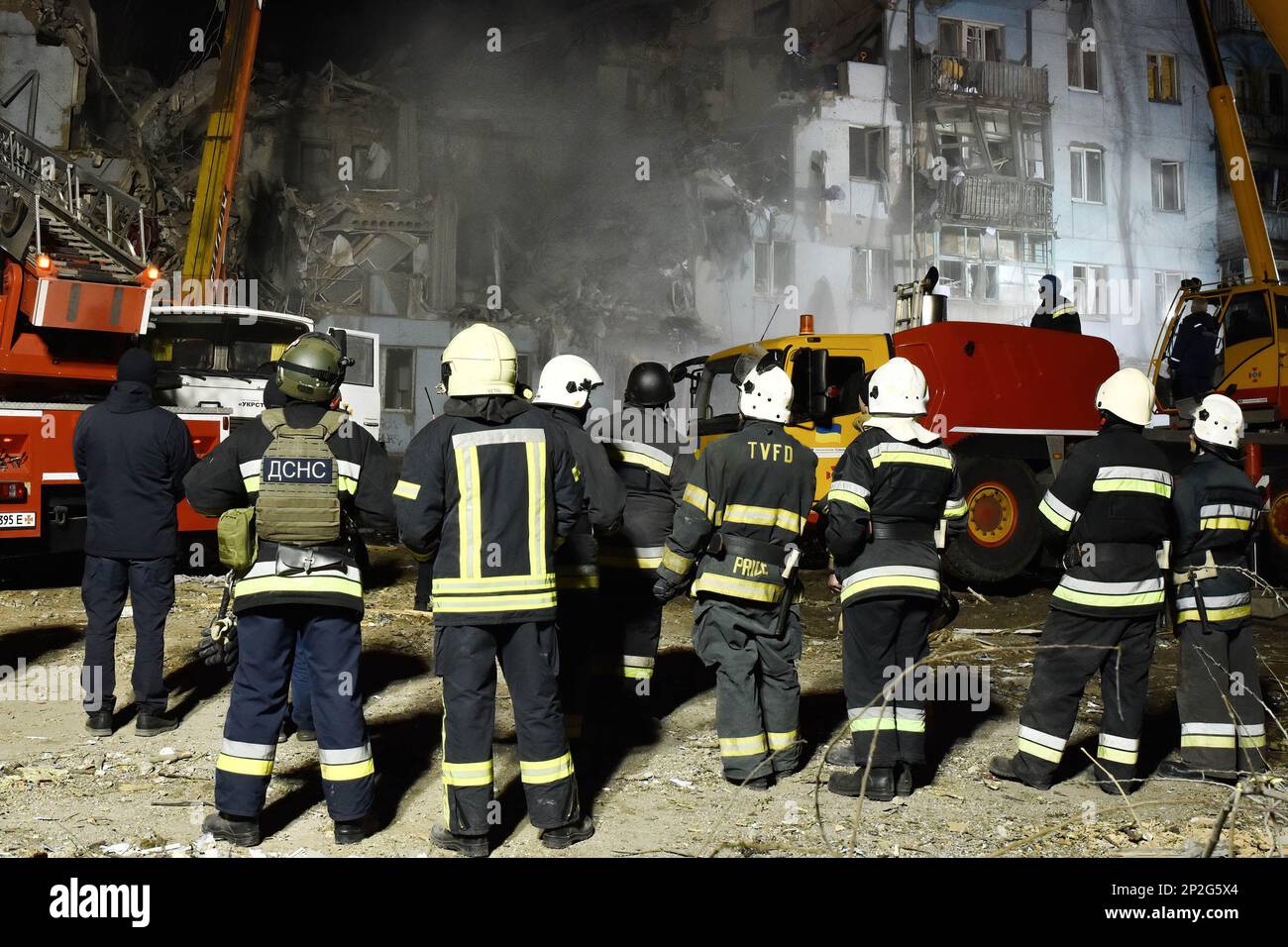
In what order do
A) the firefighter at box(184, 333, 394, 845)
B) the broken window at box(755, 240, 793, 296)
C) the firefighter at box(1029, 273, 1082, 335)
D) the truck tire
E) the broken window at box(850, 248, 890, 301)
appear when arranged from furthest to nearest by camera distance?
1. the broken window at box(850, 248, 890, 301)
2. the broken window at box(755, 240, 793, 296)
3. the firefighter at box(1029, 273, 1082, 335)
4. the truck tire
5. the firefighter at box(184, 333, 394, 845)

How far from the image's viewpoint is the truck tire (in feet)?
30.7

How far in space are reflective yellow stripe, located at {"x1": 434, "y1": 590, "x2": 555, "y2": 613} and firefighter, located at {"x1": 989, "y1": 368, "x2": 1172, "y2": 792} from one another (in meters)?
2.16

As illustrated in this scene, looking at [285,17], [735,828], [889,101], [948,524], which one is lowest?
[735,828]

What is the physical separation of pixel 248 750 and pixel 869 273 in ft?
84.0

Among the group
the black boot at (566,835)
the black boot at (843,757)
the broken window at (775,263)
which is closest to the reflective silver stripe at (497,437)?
the black boot at (566,835)

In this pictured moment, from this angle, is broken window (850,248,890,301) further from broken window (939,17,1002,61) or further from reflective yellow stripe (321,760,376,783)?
reflective yellow stripe (321,760,376,783)

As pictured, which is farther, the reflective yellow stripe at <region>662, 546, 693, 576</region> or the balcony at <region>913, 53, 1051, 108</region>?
the balcony at <region>913, 53, 1051, 108</region>

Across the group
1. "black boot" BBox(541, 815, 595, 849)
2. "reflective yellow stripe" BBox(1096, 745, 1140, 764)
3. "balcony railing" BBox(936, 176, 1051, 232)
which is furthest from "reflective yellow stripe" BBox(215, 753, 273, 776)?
"balcony railing" BBox(936, 176, 1051, 232)

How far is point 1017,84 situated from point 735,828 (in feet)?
88.8

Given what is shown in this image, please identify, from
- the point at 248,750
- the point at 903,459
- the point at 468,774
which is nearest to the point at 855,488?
the point at 903,459

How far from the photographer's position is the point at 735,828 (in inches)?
160

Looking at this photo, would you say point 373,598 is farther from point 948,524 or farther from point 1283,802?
point 1283,802

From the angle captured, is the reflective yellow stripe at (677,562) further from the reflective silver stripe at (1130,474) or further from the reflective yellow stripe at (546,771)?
the reflective silver stripe at (1130,474)
